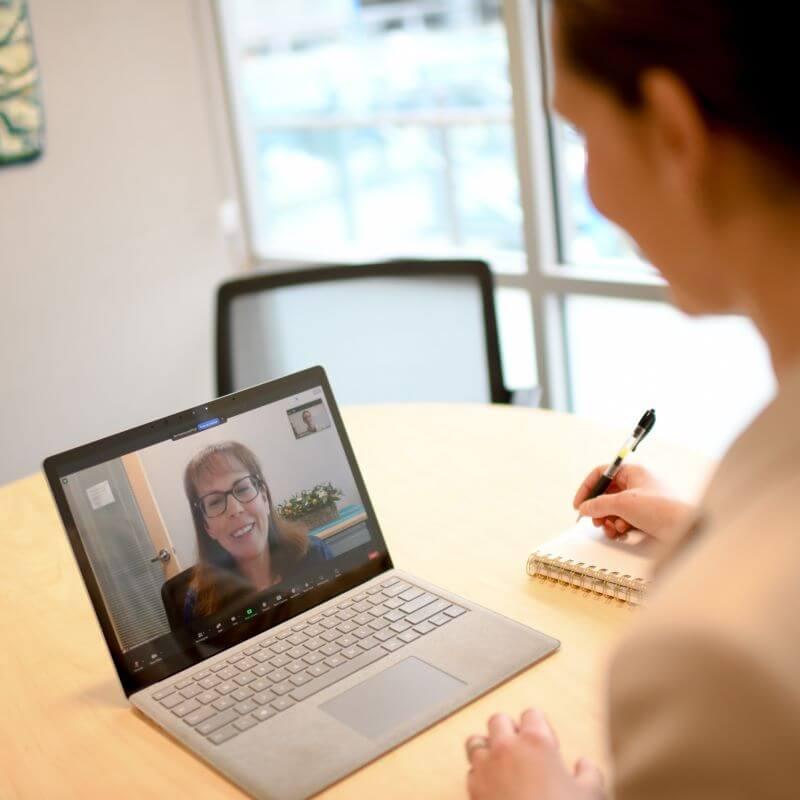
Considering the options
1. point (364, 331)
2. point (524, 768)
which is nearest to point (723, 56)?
point (524, 768)

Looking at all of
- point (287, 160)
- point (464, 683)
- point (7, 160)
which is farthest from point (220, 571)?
point (287, 160)

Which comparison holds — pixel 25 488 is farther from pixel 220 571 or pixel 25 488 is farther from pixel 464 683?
pixel 464 683

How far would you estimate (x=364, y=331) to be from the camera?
7.58 feet

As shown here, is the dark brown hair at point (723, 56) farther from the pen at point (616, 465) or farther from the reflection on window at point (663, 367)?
the reflection on window at point (663, 367)

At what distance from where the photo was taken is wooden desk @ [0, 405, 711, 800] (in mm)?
1021

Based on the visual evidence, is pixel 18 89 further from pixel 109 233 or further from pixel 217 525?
pixel 217 525

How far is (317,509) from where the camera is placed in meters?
1.26

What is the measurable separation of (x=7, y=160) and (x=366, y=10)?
1767 millimetres

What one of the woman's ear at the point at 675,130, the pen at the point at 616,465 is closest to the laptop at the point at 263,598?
the pen at the point at 616,465

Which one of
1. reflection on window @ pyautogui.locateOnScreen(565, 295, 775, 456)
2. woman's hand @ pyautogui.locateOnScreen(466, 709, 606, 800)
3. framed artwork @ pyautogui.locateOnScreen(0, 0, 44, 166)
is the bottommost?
reflection on window @ pyautogui.locateOnScreen(565, 295, 775, 456)

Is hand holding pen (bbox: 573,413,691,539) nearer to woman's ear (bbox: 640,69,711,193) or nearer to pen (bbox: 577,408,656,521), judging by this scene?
pen (bbox: 577,408,656,521)

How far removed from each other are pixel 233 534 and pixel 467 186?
298cm

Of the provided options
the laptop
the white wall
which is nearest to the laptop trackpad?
the laptop

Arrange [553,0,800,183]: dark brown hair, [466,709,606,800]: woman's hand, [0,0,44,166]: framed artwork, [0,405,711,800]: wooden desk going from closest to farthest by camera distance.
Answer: [553,0,800,183]: dark brown hair < [466,709,606,800]: woman's hand < [0,405,711,800]: wooden desk < [0,0,44,166]: framed artwork
